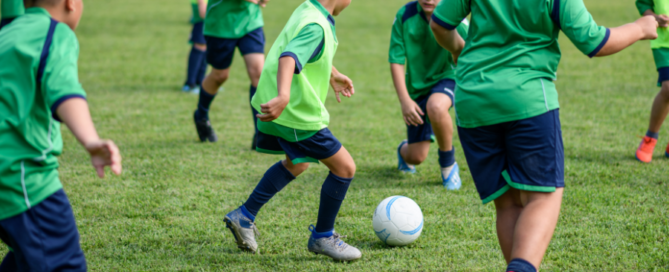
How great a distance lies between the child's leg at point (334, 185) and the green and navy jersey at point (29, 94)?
1390mm

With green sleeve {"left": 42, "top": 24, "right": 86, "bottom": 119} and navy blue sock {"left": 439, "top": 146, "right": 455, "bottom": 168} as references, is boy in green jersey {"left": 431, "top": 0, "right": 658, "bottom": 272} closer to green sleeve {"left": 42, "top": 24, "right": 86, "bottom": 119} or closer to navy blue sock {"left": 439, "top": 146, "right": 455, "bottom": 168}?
green sleeve {"left": 42, "top": 24, "right": 86, "bottom": 119}

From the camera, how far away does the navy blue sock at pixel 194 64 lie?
7609 mm

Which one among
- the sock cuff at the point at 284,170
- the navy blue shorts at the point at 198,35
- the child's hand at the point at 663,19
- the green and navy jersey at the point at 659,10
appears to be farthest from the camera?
the navy blue shorts at the point at 198,35

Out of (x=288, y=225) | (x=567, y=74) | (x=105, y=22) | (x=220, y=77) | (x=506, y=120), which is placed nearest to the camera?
(x=506, y=120)

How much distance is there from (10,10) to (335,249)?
1.82 meters

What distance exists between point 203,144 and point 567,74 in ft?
18.6

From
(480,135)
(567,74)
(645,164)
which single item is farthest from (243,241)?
(567,74)

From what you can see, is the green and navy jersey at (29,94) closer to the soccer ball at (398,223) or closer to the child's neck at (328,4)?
the child's neck at (328,4)

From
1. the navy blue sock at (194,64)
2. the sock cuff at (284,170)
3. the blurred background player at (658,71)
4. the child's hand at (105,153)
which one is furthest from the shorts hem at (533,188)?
the navy blue sock at (194,64)

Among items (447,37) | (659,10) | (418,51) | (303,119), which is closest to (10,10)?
(303,119)

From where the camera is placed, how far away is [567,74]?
846 cm

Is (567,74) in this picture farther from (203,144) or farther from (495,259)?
(495,259)

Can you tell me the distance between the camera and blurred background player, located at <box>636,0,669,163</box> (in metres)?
4.38

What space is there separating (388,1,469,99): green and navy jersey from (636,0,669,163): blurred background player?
62.6 inches
